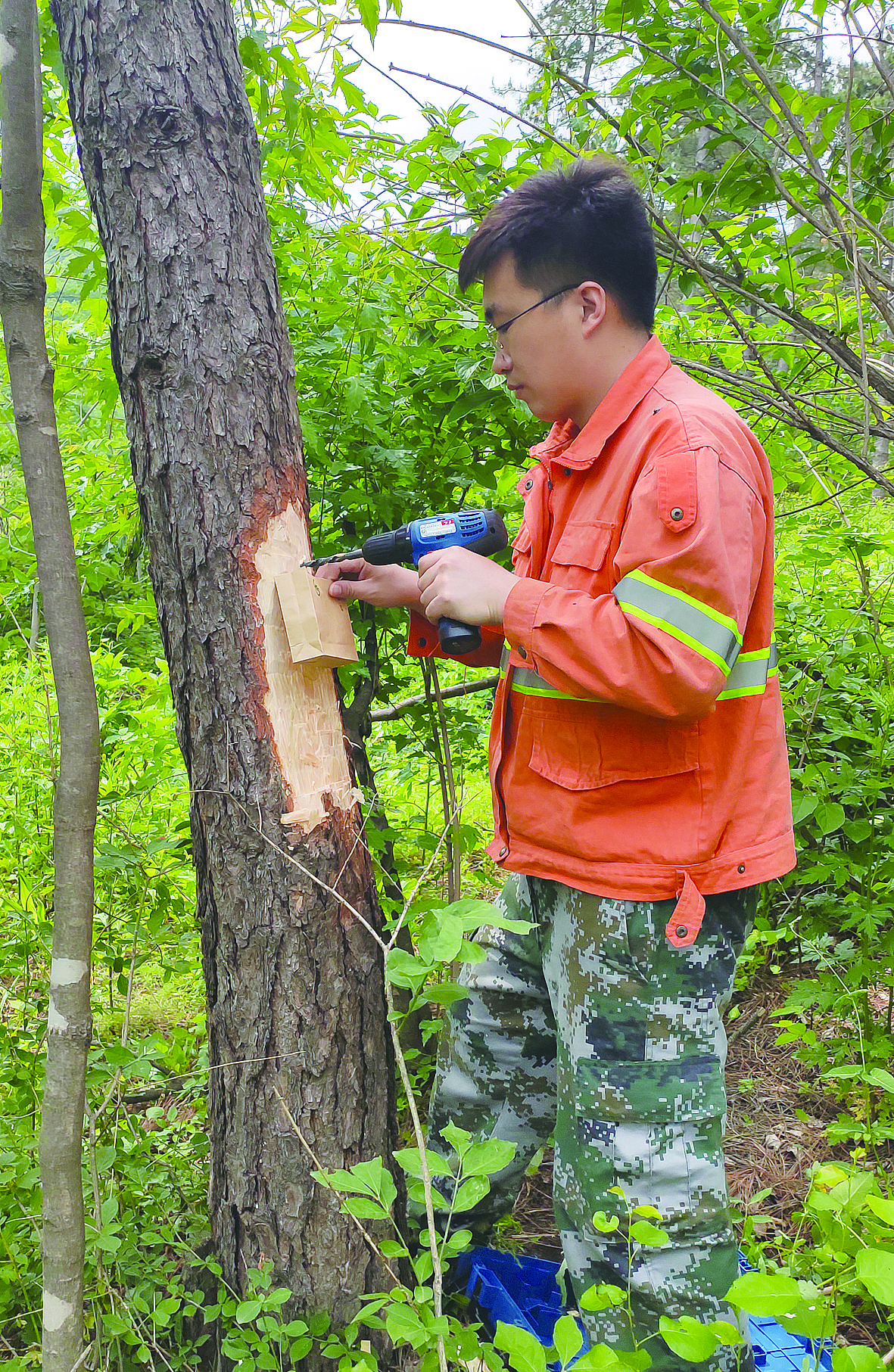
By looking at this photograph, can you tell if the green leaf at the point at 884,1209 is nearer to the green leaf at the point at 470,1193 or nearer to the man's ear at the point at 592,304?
the green leaf at the point at 470,1193

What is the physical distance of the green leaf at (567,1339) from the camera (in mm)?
952

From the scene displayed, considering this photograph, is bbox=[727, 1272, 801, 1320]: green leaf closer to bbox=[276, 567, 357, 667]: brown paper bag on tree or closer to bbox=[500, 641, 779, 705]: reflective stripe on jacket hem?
bbox=[500, 641, 779, 705]: reflective stripe on jacket hem

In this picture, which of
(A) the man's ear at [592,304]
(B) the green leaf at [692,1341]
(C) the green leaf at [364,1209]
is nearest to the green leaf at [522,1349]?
(B) the green leaf at [692,1341]

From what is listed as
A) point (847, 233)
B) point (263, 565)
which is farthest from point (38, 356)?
point (847, 233)

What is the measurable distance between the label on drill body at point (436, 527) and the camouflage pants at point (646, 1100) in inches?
31.9

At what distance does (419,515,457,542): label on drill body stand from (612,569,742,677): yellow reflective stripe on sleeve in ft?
1.83

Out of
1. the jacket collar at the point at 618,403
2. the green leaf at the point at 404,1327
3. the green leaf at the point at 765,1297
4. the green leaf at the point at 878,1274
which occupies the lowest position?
the green leaf at the point at 404,1327

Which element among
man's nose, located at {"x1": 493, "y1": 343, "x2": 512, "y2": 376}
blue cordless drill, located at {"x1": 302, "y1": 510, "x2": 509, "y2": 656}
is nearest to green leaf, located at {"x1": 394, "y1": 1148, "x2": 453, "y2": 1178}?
blue cordless drill, located at {"x1": 302, "y1": 510, "x2": 509, "y2": 656}

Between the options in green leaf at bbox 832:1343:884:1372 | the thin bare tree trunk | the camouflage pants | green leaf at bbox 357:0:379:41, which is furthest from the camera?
green leaf at bbox 357:0:379:41

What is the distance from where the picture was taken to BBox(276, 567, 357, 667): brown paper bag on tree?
5.78 ft

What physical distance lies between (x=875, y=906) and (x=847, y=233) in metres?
1.80

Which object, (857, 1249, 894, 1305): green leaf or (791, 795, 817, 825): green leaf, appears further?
(791, 795, 817, 825): green leaf

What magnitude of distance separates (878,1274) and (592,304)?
1.60 meters

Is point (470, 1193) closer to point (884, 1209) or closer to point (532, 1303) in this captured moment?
point (884, 1209)
